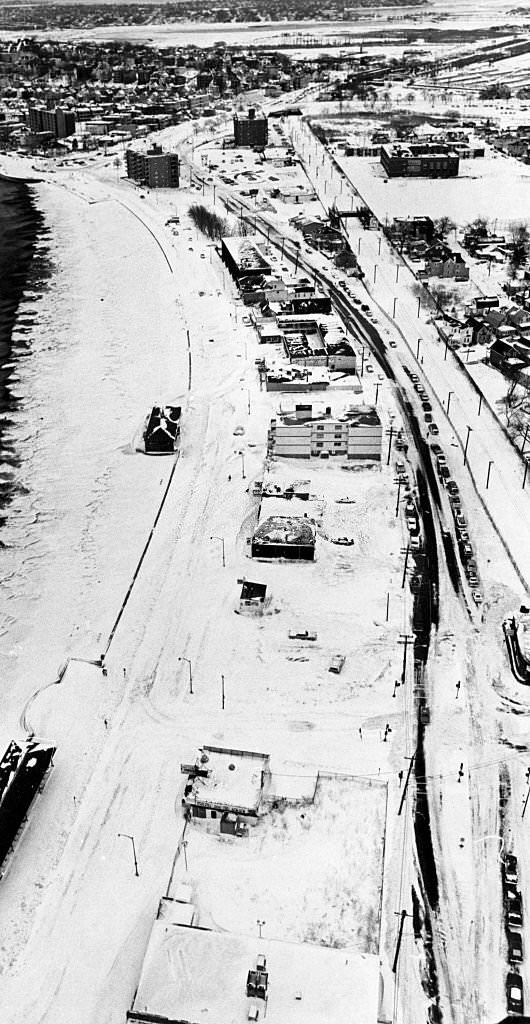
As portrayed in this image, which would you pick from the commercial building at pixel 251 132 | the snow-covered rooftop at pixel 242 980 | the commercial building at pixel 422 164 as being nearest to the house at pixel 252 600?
the snow-covered rooftop at pixel 242 980

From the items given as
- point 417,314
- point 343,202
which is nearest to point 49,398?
point 417,314

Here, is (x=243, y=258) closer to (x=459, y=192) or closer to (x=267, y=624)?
(x=459, y=192)

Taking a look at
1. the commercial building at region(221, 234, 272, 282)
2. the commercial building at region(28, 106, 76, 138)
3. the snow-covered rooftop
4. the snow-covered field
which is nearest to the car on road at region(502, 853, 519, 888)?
the snow-covered rooftop

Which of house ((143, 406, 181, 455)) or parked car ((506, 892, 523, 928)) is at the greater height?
house ((143, 406, 181, 455))

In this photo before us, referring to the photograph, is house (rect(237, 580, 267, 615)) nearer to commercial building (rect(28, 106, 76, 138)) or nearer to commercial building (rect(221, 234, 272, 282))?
commercial building (rect(221, 234, 272, 282))

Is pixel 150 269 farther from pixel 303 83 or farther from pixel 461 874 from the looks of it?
pixel 303 83

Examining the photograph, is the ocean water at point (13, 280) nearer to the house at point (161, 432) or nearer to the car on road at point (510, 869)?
the house at point (161, 432)
